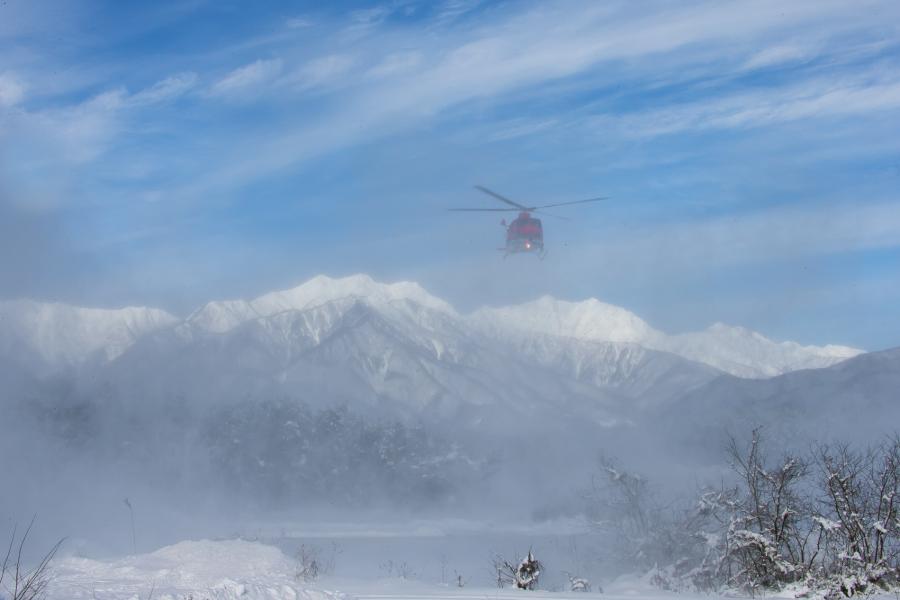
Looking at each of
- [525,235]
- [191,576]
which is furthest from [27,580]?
[525,235]

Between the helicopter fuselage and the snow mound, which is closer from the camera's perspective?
the snow mound

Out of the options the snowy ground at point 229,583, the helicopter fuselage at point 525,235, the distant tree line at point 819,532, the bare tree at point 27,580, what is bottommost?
the distant tree line at point 819,532

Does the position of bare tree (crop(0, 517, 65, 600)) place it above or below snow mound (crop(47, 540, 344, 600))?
above

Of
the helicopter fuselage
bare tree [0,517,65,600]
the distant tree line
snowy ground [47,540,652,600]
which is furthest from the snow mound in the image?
the helicopter fuselage

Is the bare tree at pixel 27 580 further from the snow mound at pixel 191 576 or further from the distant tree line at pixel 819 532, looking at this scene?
the distant tree line at pixel 819 532

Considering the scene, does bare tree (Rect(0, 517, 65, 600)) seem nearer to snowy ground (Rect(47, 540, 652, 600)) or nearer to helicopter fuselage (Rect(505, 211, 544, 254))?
snowy ground (Rect(47, 540, 652, 600))

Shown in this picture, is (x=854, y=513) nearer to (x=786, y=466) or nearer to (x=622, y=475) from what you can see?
(x=786, y=466)

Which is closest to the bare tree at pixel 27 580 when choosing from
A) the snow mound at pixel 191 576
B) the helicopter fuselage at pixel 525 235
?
the snow mound at pixel 191 576

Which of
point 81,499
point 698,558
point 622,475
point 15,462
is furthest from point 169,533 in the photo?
point 698,558

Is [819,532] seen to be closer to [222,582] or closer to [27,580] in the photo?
[222,582]
